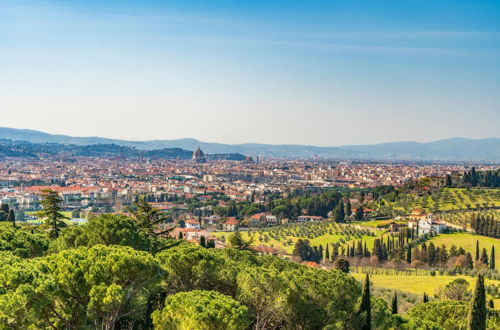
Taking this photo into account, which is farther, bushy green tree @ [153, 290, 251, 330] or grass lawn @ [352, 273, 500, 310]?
grass lawn @ [352, 273, 500, 310]

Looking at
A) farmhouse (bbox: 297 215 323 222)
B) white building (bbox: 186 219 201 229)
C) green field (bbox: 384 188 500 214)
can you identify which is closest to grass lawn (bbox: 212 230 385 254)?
white building (bbox: 186 219 201 229)

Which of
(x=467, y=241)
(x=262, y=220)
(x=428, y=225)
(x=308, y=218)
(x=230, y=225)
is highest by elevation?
(x=428, y=225)

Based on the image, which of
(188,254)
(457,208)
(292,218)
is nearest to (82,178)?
(292,218)

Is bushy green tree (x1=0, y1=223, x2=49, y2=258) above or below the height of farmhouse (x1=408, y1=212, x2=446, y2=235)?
above

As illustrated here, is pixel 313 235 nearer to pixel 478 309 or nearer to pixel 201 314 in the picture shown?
pixel 478 309

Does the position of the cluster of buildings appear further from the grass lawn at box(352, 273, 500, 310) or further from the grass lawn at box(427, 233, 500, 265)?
the grass lawn at box(352, 273, 500, 310)

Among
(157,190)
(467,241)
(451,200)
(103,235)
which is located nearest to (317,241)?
(467,241)
